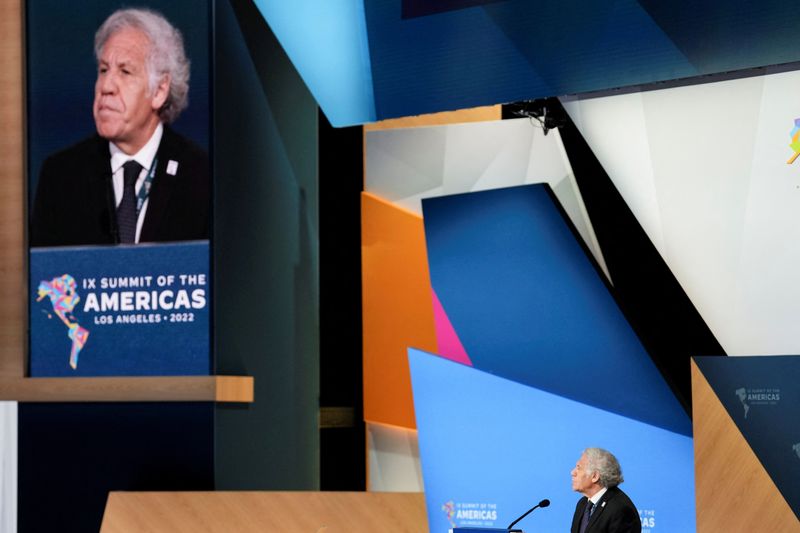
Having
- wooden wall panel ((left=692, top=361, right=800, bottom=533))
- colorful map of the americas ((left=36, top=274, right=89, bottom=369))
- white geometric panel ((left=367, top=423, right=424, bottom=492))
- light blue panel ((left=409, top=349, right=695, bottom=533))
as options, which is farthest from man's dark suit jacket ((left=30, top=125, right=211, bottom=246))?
wooden wall panel ((left=692, top=361, right=800, bottom=533))

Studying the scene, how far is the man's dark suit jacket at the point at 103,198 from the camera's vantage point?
20.6 ft

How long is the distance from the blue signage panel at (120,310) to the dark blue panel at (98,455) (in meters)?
0.22

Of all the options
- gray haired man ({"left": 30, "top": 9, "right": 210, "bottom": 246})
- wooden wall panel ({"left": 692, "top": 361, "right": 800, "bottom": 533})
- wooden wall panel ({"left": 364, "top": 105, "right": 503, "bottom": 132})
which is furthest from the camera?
wooden wall panel ({"left": 364, "top": 105, "right": 503, "bottom": 132})

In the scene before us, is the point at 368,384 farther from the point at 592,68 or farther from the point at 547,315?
the point at 592,68

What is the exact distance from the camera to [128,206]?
20.9 feet

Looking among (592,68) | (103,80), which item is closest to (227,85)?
(103,80)

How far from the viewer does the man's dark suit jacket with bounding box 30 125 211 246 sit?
6266 mm

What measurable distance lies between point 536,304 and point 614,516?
2759 millimetres

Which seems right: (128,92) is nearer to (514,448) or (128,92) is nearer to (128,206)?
(128,206)

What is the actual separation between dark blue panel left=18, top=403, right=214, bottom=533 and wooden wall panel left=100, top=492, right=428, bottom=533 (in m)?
0.31

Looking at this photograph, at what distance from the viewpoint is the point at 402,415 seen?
7.96 metres

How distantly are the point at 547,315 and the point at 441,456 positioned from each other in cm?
107

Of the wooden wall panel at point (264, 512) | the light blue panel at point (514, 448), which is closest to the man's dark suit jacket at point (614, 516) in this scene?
the wooden wall panel at point (264, 512)

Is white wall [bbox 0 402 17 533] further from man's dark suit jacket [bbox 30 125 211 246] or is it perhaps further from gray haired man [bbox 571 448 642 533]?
gray haired man [bbox 571 448 642 533]
